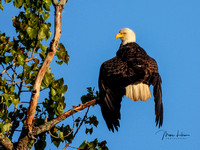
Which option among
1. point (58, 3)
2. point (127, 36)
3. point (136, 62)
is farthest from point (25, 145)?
point (127, 36)

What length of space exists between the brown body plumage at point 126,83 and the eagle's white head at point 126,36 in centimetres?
130

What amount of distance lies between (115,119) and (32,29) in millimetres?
2244

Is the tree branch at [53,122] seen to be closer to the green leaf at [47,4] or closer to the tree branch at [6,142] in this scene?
the tree branch at [6,142]

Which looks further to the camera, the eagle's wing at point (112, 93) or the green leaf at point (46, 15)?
the eagle's wing at point (112, 93)

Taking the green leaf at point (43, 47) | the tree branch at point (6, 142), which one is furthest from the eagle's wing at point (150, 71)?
the tree branch at point (6, 142)

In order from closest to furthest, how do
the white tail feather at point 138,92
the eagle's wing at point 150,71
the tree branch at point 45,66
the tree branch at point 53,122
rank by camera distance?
the tree branch at point 45,66, the tree branch at point 53,122, the white tail feather at point 138,92, the eagle's wing at point 150,71

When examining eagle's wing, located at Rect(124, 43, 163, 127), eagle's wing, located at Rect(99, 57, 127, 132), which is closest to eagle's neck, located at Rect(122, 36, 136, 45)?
eagle's wing, located at Rect(124, 43, 163, 127)

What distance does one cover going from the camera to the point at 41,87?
5293 millimetres

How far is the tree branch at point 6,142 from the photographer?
4.97 metres

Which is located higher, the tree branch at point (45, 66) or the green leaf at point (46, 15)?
the green leaf at point (46, 15)

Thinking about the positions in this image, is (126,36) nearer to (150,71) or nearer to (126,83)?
(150,71)

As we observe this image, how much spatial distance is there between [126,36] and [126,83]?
2108 mm

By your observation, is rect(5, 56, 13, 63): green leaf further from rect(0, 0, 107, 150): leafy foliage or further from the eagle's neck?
the eagle's neck

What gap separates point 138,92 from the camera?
240 inches
